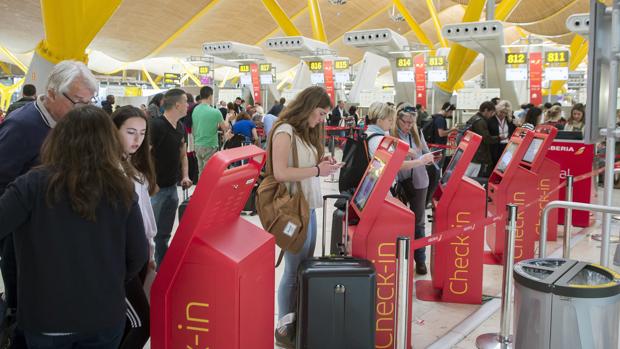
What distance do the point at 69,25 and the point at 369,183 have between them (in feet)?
20.8

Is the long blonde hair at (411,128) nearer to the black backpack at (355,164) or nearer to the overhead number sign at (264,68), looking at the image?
the black backpack at (355,164)

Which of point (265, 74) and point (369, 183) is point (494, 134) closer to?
point (369, 183)

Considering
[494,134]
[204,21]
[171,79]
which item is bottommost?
[494,134]

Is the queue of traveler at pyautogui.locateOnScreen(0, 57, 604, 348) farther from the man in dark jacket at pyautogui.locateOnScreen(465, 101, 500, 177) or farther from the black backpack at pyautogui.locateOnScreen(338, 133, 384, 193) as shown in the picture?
the man in dark jacket at pyautogui.locateOnScreen(465, 101, 500, 177)

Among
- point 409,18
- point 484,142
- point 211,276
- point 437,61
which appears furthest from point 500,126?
point 409,18

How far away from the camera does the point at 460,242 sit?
4398 millimetres

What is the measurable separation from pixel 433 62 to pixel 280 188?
1638 cm

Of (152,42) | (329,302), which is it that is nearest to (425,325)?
(329,302)

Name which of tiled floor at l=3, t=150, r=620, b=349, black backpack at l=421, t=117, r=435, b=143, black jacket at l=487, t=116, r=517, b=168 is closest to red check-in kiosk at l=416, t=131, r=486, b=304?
tiled floor at l=3, t=150, r=620, b=349

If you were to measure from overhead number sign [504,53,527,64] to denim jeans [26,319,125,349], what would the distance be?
15.1 metres

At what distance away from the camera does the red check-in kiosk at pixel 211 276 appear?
2.25 metres

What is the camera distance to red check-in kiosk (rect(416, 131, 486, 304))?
4395mm

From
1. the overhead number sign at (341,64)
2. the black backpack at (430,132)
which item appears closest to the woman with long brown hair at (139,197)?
the black backpack at (430,132)

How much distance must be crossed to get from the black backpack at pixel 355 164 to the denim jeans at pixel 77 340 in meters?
2.49
